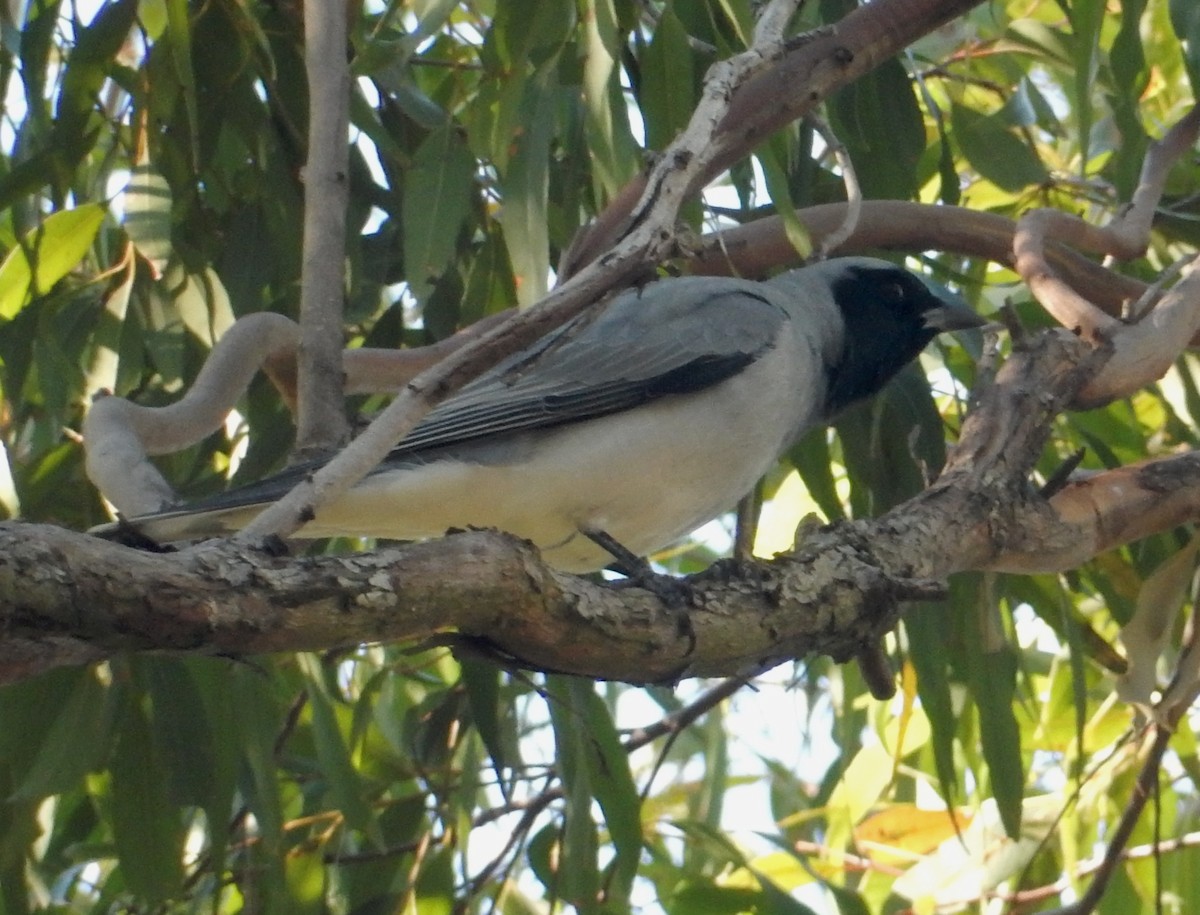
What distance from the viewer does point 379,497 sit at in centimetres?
228

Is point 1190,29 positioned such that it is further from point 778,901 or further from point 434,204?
point 778,901

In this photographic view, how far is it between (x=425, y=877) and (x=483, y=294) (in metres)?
1.01

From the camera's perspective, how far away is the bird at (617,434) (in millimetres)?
2334

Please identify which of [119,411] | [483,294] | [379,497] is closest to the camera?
[119,411]

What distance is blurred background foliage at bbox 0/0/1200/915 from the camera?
7.82ft

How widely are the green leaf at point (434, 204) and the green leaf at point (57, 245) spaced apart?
60cm

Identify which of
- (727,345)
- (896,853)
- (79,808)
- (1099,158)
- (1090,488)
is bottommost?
(896,853)

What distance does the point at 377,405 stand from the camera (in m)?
3.07

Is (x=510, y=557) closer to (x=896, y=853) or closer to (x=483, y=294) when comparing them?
(x=483, y=294)

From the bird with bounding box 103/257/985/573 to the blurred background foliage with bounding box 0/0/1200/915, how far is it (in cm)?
20

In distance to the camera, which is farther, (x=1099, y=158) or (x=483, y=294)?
(x=1099, y=158)

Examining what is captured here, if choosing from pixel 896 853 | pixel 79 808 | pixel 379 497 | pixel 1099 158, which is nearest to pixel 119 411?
pixel 379 497

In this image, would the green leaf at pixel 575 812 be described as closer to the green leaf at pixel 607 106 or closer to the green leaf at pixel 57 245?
the green leaf at pixel 607 106

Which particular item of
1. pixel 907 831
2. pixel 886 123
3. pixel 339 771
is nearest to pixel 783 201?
pixel 886 123
